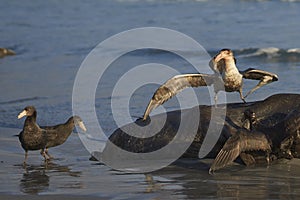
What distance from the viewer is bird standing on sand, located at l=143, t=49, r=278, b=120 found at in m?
8.52

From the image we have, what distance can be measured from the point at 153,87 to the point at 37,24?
32.6 ft

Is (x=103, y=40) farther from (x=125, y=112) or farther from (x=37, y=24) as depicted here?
(x=125, y=112)

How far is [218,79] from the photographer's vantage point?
8625 millimetres

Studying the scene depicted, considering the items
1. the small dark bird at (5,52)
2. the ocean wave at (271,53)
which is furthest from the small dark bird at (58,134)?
the small dark bird at (5,52)

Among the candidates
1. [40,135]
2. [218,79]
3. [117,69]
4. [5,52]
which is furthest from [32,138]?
[5,52]

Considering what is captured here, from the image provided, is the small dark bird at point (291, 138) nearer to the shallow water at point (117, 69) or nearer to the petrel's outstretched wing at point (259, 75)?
the shallow water at point (117, 69)

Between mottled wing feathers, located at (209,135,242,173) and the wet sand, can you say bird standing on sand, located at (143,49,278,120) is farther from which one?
mottled wing feathers, located at (209,135,242,173)

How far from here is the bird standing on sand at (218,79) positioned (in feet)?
28.0

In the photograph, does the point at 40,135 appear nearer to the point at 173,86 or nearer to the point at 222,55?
the point at 173,86

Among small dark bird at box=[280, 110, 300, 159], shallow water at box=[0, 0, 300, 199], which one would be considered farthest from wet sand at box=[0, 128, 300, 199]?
small dark bird at box=[280, 110, 300, 159]

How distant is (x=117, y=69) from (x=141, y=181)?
6.65m

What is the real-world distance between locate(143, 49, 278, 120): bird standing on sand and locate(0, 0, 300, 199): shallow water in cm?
99

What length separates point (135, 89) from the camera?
11.5m

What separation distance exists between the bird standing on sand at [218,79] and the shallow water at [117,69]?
99 cm
